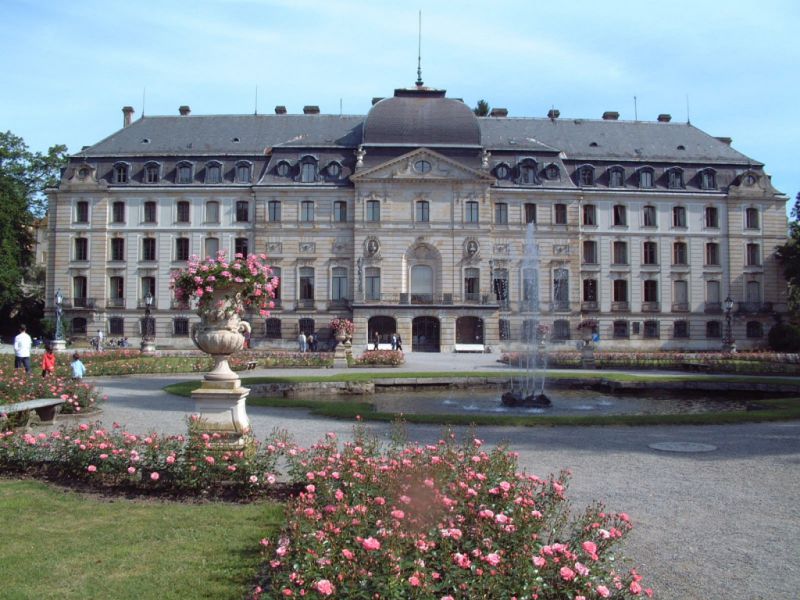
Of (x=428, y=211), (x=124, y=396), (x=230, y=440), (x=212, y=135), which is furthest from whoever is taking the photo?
(x=212, y=135)

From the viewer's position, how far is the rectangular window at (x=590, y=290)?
52000mm

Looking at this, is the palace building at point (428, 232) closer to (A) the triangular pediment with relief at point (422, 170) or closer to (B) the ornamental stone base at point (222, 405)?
(A) the triangular pediment with relief at point (422, 170)

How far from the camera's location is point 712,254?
173ft

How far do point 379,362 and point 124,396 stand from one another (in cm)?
1446

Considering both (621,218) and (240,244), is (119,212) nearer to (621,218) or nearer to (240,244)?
(240,244)

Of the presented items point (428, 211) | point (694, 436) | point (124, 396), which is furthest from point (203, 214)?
point (694, 436)

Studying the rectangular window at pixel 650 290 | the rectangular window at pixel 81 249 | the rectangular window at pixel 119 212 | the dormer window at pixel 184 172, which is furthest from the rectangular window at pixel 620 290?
the rectangular window at pixel 81 249

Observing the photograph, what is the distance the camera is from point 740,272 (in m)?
52.6

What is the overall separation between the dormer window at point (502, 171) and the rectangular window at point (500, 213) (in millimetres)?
2037

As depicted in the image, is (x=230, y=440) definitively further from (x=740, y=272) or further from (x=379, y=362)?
(x=740, y=272)

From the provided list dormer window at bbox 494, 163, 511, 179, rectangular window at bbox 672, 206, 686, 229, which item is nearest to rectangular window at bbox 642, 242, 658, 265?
rectangular window at bbox 672, 206, 686, 229

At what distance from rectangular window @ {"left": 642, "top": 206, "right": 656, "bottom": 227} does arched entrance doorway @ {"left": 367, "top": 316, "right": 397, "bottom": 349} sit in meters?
20.6

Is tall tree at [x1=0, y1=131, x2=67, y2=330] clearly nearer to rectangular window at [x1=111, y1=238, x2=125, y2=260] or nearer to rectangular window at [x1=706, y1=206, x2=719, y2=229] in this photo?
rectangular window at [x1=111, y1=238, x2=125, y2=260]

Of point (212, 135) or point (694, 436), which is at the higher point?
point (212, 135)
